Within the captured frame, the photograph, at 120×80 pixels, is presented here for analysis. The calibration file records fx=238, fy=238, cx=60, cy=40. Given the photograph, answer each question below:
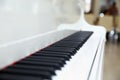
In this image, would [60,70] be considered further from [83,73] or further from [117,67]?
[117,67]

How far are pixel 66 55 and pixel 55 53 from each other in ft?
0.23

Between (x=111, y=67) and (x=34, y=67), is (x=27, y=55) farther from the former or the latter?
(x=111, y=67)

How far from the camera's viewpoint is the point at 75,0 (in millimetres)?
3004

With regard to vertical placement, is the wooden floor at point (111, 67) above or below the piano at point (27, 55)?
below

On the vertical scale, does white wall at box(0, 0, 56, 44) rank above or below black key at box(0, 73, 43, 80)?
above

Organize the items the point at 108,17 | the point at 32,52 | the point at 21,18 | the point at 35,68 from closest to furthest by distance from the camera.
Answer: the point at 35,68 → the point at 21,18 → the point at 32,52 → the point at 108,17

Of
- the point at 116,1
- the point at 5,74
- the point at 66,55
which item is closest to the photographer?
the point at 5,74

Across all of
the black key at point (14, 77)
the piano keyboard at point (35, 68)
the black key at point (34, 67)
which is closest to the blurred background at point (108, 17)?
the piano keyboard at point (35, 68)

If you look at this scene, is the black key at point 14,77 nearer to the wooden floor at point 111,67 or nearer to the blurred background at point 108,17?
the wooden floor at point 111,67

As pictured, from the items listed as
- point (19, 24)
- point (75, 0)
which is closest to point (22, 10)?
point (19, 24)

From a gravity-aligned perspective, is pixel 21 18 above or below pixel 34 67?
above

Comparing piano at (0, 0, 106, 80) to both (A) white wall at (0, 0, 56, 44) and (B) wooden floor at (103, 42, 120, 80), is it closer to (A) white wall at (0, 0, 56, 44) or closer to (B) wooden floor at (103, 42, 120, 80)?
(A) white wall at (0, 0, 56, 44)

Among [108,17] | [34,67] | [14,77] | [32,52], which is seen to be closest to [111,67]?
[32,52]

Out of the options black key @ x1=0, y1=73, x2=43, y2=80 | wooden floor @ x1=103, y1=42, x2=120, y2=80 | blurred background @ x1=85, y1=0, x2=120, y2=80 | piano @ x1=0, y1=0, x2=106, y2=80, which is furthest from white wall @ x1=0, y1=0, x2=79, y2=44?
blurred background @ x1=85, y1=0, x2=120, y2=80
